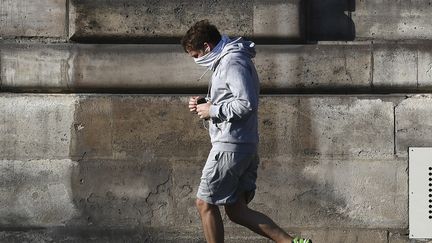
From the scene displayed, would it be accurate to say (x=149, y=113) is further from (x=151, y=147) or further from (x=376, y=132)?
(x=376, y=132)

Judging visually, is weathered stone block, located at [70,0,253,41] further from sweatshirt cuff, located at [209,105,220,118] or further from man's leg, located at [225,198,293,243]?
man's leg, located at [225,198,293,243]

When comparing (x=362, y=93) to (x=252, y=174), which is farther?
(x=362, y=93)

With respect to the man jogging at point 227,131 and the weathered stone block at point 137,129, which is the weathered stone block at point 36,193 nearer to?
the weathered stone block at point 137,129

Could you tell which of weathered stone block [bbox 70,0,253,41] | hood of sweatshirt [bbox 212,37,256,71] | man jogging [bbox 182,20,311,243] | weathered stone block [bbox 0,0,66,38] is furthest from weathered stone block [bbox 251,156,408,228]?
weathered stone block [bbox 0,0,66,38]

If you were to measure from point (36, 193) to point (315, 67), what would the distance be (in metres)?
2.42

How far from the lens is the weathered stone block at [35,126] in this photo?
882 centimetres

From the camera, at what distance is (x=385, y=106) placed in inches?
348

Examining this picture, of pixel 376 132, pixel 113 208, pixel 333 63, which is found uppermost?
pixel 333 63

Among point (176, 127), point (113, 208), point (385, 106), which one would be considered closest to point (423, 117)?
point (385, 106)

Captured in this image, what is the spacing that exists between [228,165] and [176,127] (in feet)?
5.51

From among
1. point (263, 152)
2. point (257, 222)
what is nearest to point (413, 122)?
point (263, 152)

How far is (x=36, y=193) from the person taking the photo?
29.2ft

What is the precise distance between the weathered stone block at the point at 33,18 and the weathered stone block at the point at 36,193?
1.02 metres

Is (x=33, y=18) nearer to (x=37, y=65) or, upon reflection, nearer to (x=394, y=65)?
(x=37, y=65)
